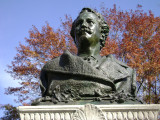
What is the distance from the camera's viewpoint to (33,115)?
9.78ft

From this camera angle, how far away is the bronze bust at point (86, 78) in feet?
10.5

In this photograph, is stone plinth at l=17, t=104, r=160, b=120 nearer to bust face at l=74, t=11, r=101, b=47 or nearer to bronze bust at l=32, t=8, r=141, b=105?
bronze bust at l=32, t=8, r=141, b=105

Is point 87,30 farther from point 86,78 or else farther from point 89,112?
point 89,112

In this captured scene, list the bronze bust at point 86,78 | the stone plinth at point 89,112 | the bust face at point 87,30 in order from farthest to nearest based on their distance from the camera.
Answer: the bust face at point 87,30
the bronze bust at point 86,78
the stone plinth at point 89,112

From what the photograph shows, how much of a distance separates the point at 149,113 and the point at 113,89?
0.61m

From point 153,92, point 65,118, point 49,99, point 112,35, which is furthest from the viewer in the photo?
point 112,35

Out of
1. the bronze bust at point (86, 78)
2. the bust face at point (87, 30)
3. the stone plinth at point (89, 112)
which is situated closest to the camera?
the stone plinth at point (89, 112)

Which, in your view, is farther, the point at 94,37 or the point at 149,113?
the point at 94,37

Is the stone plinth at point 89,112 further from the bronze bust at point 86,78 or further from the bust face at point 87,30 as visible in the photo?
the bust face at point 87,30

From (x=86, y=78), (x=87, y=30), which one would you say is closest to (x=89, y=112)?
(x=86, y=78)

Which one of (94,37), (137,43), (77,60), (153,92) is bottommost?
(153,92)

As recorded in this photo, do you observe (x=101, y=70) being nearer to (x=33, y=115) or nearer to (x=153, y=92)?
(x=33, y=115)

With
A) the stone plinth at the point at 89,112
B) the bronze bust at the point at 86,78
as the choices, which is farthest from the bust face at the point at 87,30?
the stone plinth at the point at 89,112

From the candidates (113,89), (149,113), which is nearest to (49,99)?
(113,89)
